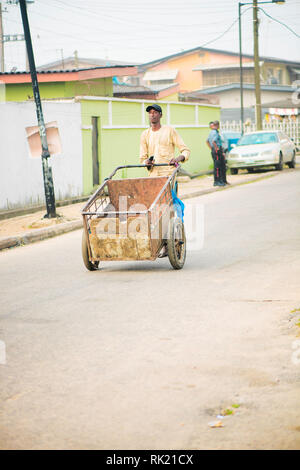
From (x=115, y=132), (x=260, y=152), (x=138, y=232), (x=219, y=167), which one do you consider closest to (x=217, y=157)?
(x=219, y=167)

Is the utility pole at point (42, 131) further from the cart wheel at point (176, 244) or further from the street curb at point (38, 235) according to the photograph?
the cart wheel at point (176, 244)

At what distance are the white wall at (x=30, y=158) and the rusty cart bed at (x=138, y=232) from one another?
26.9 ft

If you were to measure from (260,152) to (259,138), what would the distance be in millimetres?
1397

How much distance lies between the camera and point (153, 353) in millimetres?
5430

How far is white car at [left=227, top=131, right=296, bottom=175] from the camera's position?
26484 mm

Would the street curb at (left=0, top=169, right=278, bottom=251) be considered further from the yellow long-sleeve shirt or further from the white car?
the white car

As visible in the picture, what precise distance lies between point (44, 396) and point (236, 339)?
1.76m

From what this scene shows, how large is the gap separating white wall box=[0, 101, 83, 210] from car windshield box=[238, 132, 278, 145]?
966 centimetres

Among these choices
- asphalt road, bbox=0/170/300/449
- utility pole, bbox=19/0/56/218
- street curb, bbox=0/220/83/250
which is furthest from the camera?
utility pole, bbox=19/0/56/218

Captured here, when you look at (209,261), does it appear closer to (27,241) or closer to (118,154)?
(27,241)

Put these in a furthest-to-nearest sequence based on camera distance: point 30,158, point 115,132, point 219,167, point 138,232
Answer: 1. point 115,132
2. point 219,167
3. point 30,158
4. point 138,232

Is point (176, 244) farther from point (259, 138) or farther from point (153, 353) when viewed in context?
point (259, 138)

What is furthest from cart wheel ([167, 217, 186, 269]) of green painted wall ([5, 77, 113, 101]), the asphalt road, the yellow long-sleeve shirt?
green painted wall ([5, 77, 113, 101])

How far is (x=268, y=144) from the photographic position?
27078 mm
